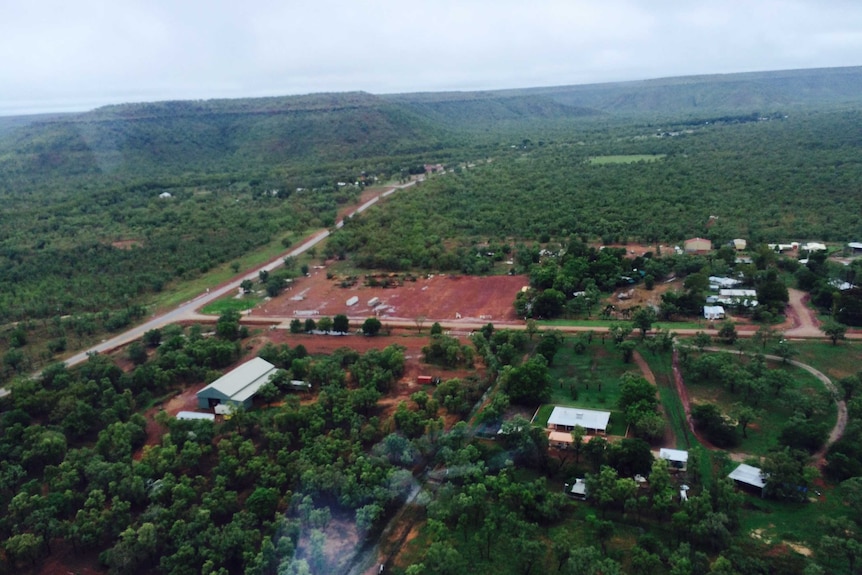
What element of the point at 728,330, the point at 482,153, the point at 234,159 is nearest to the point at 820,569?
the point at 728,330

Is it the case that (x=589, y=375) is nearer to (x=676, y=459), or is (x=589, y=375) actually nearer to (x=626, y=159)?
(x=676, y=459)

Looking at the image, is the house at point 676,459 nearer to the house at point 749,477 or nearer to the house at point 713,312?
the house at point 749,477

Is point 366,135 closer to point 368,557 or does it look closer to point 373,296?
point 373,296

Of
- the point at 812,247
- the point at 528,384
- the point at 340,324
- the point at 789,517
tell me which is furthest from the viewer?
the point at 812,247

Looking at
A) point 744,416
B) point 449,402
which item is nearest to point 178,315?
point 449,402

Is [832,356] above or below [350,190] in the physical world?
below
